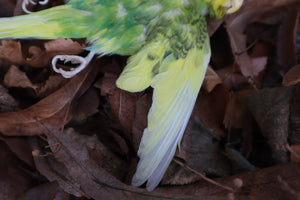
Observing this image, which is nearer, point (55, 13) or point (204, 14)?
point (55, 13)

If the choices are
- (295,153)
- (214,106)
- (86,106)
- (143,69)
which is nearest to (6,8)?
(86,106)

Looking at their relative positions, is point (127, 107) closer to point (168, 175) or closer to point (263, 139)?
point (168, 175)

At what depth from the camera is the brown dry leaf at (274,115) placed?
32.4 inches

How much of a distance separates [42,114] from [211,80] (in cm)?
54

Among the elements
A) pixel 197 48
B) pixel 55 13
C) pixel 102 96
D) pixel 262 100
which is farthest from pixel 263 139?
pixel 55 13

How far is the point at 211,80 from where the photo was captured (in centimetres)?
91

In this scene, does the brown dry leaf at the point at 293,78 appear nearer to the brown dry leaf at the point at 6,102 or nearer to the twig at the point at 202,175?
the twig at the point at 202,175

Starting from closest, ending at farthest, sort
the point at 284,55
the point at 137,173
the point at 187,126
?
the point at 137,173 → the point at 187,126 → the point at 284,55

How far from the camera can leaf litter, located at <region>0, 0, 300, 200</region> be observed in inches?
29.4

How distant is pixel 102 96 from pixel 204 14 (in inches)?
17.0

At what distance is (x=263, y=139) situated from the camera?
926mm

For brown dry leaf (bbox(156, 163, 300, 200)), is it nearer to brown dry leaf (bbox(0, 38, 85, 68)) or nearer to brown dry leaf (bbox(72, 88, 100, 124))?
brown dry leaf (bbox(72, 88, 100, 124))

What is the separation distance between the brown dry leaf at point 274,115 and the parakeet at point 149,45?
0.23m

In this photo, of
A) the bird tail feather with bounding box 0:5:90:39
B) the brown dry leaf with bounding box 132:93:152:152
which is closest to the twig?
the brown dry leaf with bounding box 132:93:152:152
